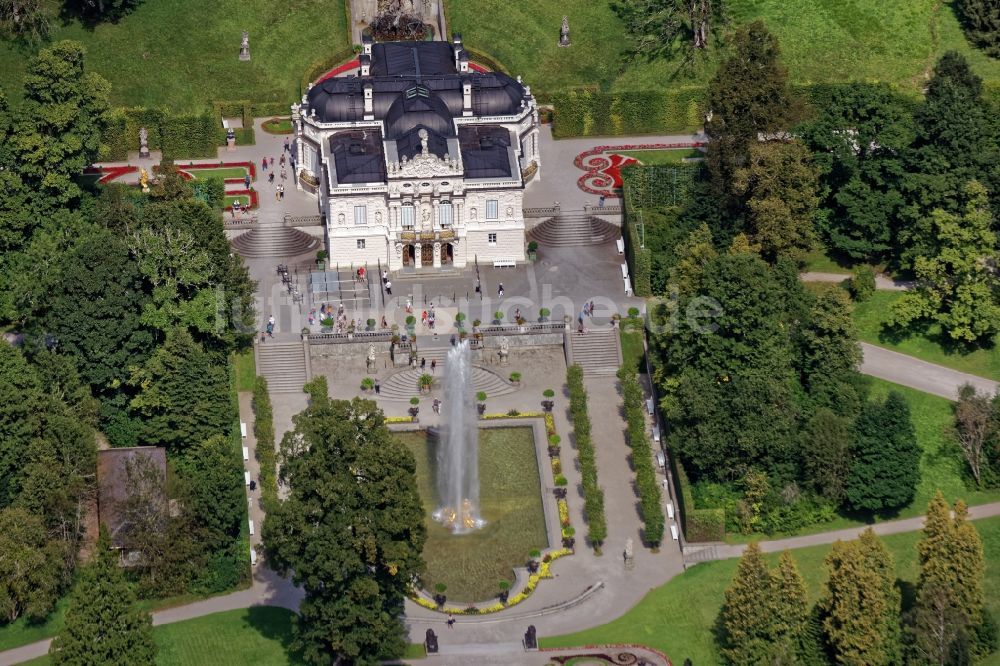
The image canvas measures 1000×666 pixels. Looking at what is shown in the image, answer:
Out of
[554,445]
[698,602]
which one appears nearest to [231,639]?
[554,445]

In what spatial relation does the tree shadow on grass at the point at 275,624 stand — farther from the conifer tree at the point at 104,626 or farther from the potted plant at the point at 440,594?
the conifer tree at the point at 104,626

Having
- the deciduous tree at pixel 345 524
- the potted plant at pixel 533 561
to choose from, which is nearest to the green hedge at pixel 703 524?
the potted plant at pixel 533 561

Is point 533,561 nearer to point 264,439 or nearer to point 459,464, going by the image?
point 459,464

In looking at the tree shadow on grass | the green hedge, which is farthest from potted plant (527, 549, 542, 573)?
the tree shadow on grass

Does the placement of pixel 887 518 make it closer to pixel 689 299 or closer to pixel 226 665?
pixel 689 299

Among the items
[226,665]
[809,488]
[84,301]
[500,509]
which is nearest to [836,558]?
[809,488]

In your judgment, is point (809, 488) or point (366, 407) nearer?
point (366, 407)
